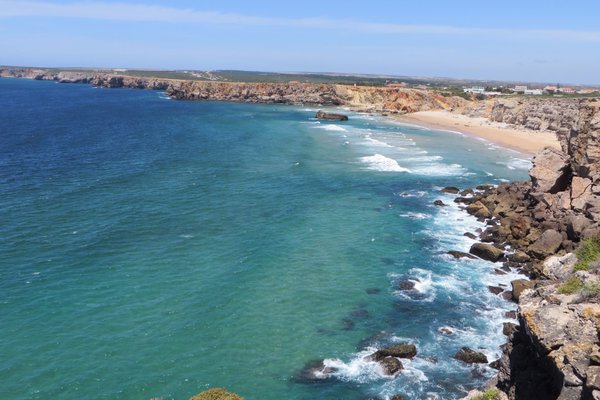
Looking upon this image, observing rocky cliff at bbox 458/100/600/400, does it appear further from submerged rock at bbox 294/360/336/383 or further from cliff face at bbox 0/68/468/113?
cliff face at bbox 0/68/468/113

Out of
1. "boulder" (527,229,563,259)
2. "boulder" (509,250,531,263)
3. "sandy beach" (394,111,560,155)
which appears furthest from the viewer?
"sandy beach" (394,111,560,155)

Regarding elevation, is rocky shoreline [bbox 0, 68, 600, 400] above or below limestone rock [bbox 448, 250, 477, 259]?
above

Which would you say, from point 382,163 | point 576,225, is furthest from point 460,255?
point 382,163

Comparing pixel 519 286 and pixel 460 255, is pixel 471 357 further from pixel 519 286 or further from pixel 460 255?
pixel 460 255

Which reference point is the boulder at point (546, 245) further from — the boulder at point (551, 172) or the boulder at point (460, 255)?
the boulder at point (551, 172)

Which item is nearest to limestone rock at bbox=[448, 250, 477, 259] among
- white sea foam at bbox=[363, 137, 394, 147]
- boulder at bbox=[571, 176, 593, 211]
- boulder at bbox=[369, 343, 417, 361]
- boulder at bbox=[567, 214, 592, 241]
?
boulder at bbox=[567, 214, 592, 241]

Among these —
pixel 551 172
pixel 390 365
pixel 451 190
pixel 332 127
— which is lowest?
pixel 390 365

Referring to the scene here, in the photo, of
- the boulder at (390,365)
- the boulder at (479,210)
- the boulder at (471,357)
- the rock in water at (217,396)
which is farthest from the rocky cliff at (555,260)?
the rock in water at (217,396)
